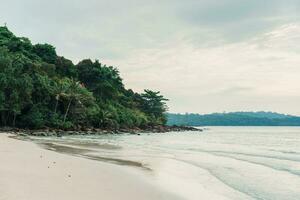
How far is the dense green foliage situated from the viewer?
176ft

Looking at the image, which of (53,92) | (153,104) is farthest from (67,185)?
(153,104)

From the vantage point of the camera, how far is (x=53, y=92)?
61.8 meters

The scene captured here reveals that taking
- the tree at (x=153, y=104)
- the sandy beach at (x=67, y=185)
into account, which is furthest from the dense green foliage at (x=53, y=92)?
the sandy beach at (x=67, y=185)

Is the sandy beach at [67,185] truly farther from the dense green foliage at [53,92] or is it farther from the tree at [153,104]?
the tree at [153,104]

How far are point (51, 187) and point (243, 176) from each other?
9049mm

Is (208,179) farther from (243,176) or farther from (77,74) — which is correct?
(77,74)

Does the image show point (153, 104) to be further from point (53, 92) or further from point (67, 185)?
point (67, 185)

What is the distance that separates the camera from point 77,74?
82.4 m

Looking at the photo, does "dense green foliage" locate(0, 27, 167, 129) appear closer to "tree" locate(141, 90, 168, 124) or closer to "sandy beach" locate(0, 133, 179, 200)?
"tree" locate(141, 90, 168, 124)

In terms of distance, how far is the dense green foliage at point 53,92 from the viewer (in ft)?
176

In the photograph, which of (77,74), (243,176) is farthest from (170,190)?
(77,74)

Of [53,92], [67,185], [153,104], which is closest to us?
[67,185]

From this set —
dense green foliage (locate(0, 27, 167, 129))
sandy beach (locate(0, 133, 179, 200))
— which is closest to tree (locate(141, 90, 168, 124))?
dense green foliage (locate(0, 27, 167, 129))

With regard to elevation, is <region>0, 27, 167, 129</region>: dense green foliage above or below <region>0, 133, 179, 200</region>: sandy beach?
above
